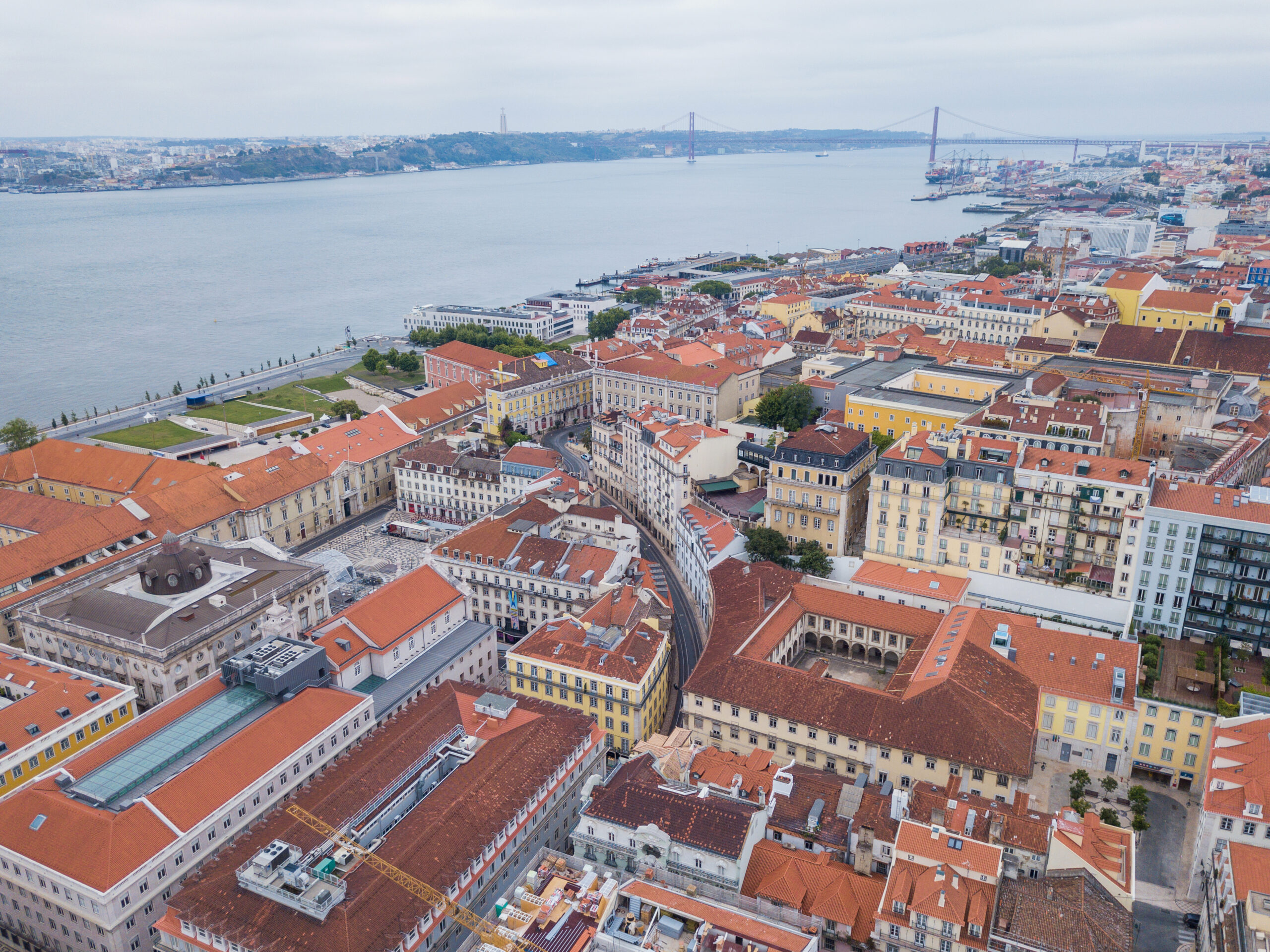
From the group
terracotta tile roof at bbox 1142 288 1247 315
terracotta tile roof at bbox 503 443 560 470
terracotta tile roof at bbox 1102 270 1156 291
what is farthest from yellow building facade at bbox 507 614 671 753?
terracotta tile roof at bbox 1102 270 1156 291

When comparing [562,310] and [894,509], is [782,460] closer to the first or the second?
[894,509]

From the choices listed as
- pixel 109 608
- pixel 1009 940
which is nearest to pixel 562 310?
pixel 109 608

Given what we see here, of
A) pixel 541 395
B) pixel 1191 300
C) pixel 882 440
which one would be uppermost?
pixel 1191 300

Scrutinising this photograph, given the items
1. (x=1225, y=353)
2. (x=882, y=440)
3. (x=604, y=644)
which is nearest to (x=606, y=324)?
(x=882, y=440)

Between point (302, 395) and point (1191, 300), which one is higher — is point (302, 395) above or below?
below

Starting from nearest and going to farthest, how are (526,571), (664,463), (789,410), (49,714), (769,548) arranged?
(49,714), (526,571), (769,548), (664,463), (789,410)

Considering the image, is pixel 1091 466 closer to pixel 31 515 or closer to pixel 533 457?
pixel 533 457

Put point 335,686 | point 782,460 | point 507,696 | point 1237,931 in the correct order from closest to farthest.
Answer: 1. point 1237,931
2. point 507,696
3. point 335,686
4. point 782,460
